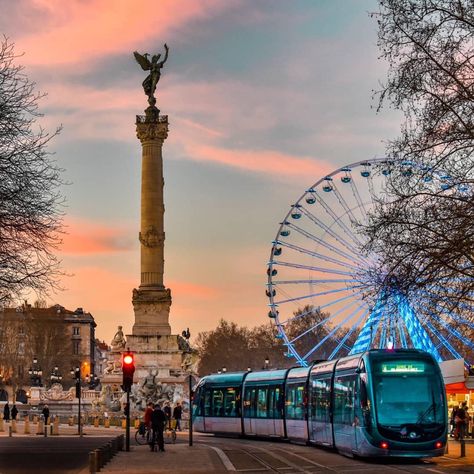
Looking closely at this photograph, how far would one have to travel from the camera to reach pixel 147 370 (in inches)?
3511

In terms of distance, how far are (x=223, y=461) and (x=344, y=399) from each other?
4193 millimetres

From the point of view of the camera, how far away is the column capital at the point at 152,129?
91.0 metres

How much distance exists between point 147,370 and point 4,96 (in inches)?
2238

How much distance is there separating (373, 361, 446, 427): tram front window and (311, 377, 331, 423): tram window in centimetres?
543

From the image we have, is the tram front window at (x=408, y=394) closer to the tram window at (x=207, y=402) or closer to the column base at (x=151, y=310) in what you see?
the tram window at (x=207, y=402)

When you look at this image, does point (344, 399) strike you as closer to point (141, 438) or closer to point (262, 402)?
point (262, 402)

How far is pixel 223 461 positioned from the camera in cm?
3766

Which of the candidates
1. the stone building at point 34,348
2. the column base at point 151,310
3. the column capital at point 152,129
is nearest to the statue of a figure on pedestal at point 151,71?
the column capital at point 152,129

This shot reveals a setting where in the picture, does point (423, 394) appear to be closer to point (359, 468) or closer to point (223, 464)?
point (359, 468)

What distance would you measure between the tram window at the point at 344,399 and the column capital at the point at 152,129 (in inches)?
2083

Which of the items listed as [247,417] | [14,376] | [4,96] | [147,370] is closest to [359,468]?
[4,96]

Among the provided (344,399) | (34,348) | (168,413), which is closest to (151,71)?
(168,413)

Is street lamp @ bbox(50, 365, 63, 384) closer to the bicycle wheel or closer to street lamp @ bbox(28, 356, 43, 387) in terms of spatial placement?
street lamp @ bbox(28, 356, 43, 387)

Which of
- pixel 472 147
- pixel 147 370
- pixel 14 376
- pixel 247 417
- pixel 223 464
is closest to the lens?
pixel 472 147
